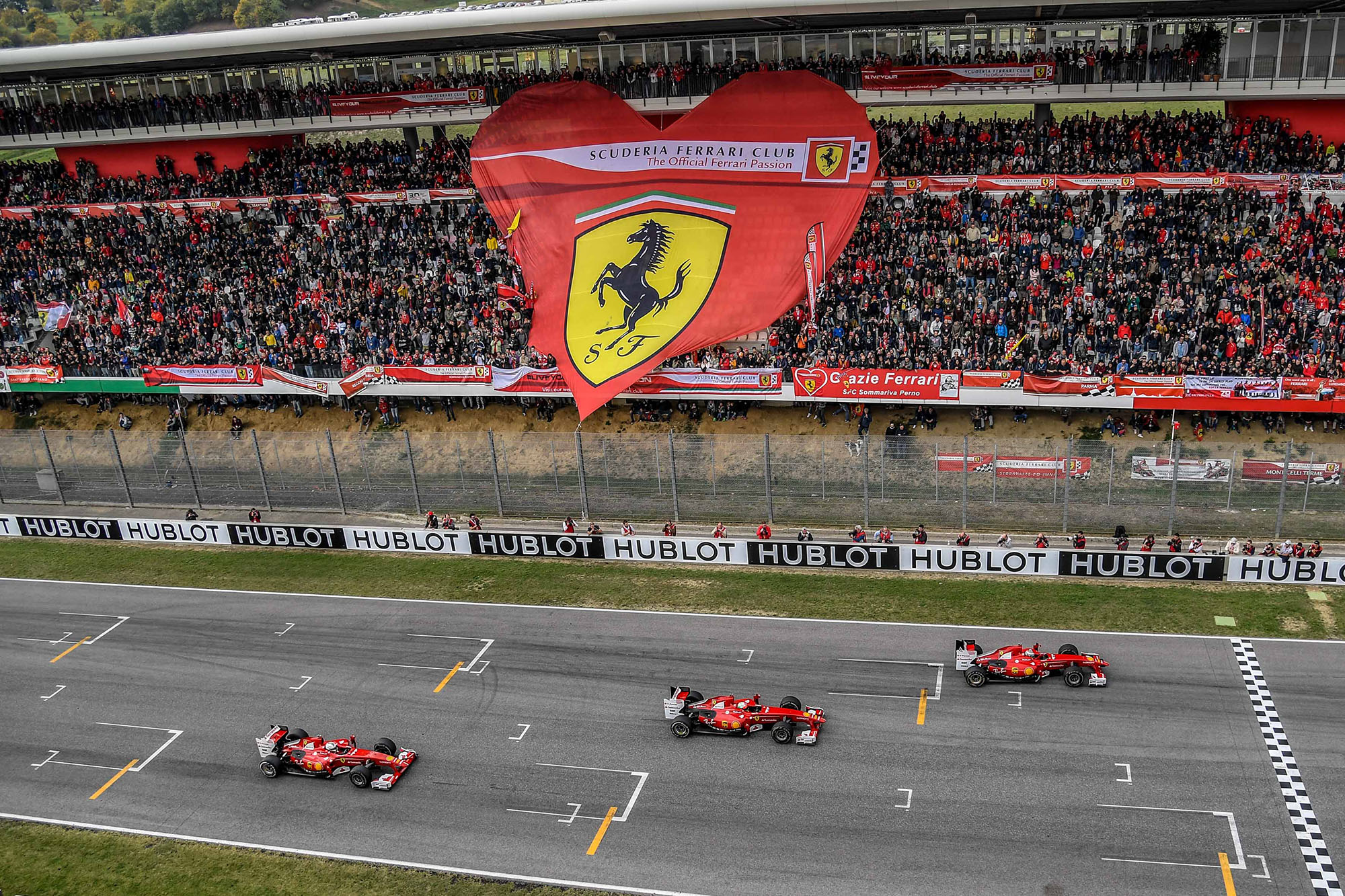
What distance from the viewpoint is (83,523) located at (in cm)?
3303

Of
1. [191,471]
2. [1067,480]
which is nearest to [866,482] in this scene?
[1067,480]

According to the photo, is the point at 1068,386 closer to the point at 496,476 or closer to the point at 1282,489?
the point at 1282,489

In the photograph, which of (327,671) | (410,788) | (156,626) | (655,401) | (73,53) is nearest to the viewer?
(410,788)

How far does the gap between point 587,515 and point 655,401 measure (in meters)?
6.82

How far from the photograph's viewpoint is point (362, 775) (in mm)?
19969

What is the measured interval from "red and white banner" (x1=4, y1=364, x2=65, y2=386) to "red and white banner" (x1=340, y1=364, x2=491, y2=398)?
477 inches

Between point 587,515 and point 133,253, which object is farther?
point 133,253

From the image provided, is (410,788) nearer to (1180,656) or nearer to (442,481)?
(442,481)

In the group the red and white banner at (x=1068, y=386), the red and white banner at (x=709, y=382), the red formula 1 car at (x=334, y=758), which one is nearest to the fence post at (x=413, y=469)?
the red and white banner at (x=709, y=382)

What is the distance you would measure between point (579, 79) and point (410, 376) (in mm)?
12129

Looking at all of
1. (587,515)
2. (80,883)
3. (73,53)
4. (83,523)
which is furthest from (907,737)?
(73,53)

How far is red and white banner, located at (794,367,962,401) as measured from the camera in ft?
104

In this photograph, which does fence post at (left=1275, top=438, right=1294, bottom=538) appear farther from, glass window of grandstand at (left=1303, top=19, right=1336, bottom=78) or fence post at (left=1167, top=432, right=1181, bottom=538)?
glass window of grandstand at (left=1303, top=19, right=1336, bottom=78)

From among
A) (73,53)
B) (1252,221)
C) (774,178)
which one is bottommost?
(1252,221)
